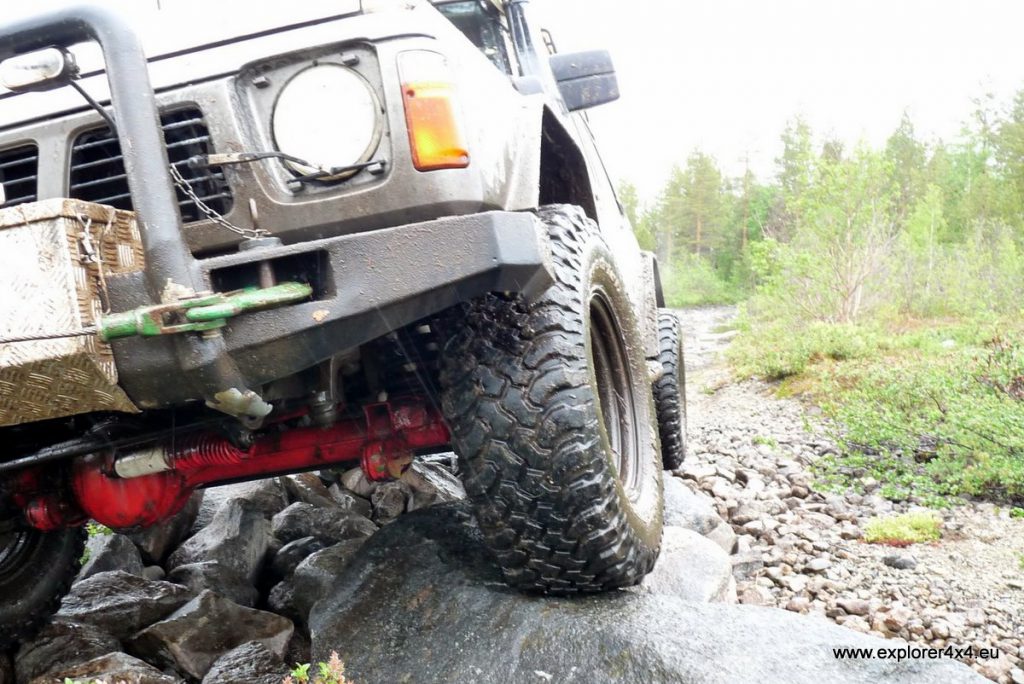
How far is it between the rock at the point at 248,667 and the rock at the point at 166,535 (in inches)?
39.9

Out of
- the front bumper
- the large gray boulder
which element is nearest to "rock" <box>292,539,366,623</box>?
the large gray boulder

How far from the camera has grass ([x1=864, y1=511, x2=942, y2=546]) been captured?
145 inches

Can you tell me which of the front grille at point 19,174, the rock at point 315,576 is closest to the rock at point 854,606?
the rock at point 315,576

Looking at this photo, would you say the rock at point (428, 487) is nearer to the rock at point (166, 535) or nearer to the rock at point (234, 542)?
Answer: the rock at point (234, 542)

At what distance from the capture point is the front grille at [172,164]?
178 cm

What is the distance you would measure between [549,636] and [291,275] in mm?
1098

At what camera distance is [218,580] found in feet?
10.6

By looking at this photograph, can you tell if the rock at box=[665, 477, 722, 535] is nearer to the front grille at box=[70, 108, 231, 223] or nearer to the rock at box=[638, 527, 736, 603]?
the rock at box=[638, 527, 736, 603]

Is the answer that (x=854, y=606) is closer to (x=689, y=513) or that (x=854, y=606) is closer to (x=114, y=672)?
(x=689, y=513)

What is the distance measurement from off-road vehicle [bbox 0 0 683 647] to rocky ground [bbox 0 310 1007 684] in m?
0.26

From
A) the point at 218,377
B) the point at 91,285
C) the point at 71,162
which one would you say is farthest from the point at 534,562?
the point at 71,162

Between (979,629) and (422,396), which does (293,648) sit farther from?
(979,629)

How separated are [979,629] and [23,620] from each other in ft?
10.4

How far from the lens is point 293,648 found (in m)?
2.75
